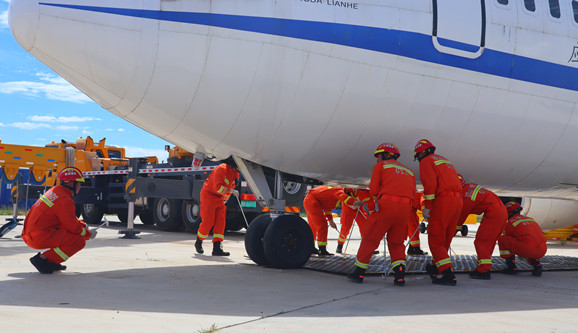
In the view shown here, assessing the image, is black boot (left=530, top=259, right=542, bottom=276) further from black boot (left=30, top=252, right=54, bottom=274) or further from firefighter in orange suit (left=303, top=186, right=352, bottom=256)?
black boot (left=30, top=252, right=54, bottom=274)

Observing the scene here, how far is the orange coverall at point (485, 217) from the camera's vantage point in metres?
7.26

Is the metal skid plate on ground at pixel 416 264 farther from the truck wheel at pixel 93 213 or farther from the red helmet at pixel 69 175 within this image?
the truck wheel at pixel 93 213

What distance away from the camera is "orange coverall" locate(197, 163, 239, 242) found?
9109 mm

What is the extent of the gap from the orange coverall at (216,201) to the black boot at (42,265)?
3004 millimetres

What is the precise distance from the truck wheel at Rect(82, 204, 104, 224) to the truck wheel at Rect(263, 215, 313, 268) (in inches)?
464

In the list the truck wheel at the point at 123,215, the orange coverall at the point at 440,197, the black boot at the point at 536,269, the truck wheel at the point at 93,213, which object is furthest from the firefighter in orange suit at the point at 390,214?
the truck wheel at the point at 93,213

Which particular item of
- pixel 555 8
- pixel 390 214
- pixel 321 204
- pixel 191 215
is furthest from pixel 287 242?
pixel 191 215

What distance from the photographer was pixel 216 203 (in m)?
9.38

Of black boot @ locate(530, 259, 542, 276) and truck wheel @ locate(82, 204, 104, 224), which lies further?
truck wheel @ locate(82, 204, 104, 224)

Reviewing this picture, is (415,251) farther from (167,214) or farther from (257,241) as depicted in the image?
(167,214)

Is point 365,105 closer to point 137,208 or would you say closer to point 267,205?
point 267,205

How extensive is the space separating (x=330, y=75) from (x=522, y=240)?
13.0 ft

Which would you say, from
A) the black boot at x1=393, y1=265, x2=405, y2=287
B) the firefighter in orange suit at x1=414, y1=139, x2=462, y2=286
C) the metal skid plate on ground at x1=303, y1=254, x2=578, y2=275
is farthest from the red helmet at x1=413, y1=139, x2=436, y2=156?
the metal skid plate on ground at x1=303, y1=254, x2=578, y2=275

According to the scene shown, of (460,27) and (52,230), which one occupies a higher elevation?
(460,27)
